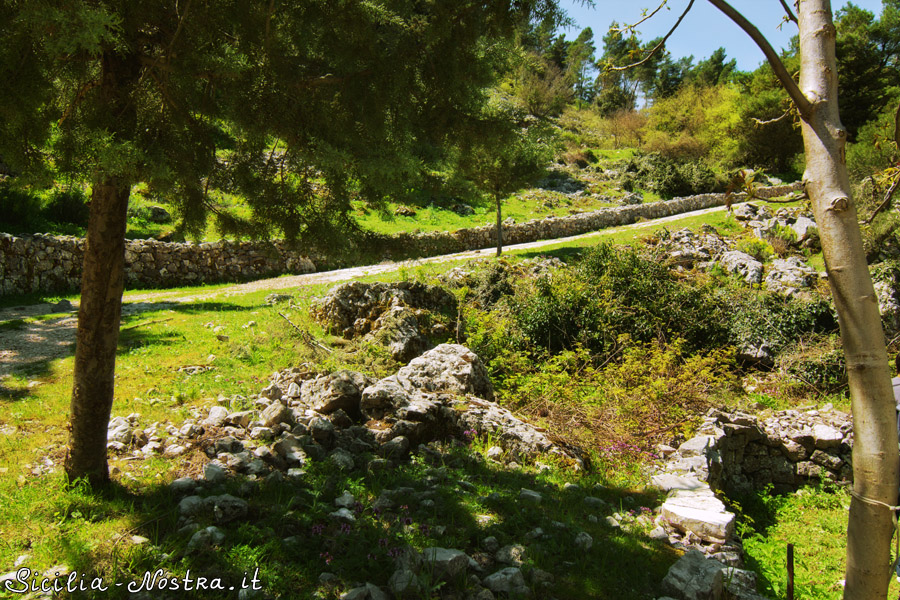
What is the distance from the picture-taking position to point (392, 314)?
9.62m

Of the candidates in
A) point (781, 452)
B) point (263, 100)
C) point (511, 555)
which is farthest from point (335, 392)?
point (781, 452)

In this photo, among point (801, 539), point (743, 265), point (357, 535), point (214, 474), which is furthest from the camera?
point (743, 265)

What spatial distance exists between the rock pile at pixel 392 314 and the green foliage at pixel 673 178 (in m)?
30.0

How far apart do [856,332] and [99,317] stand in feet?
14.9

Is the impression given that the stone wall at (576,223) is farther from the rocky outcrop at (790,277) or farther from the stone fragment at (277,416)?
the stone fragment at (277,416)

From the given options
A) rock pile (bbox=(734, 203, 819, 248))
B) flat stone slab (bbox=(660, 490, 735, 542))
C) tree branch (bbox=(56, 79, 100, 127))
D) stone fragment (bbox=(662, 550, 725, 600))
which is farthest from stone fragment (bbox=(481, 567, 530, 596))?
rock pile (bbox=(734, 203, 819, 248))

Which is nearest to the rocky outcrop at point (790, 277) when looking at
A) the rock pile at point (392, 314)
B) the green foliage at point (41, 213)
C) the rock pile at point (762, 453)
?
the rock pile at point (762, 453)

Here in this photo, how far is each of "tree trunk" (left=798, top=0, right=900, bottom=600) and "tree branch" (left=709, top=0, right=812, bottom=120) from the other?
0.05m

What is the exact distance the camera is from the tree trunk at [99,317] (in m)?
3.82

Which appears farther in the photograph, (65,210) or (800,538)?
(65,210)

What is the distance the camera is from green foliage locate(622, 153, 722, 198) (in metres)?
36.3

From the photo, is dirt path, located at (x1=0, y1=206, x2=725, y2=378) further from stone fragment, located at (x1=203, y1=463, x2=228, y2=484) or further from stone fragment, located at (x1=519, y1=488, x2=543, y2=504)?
stone fragment, located at (x1=519, y1=488, x2=543, y2=504)

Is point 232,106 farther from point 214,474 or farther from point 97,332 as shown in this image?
point 214,474

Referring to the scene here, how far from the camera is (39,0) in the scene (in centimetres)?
264
